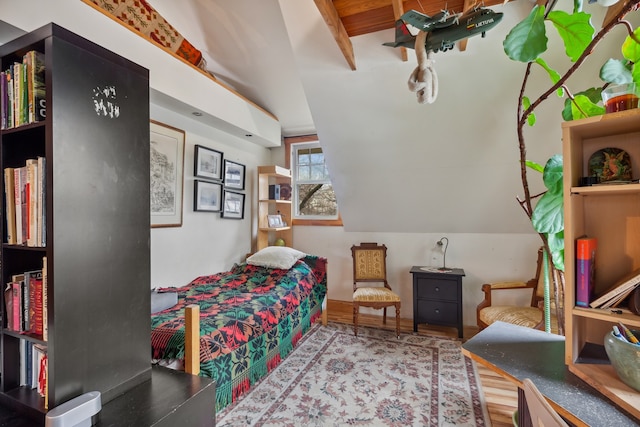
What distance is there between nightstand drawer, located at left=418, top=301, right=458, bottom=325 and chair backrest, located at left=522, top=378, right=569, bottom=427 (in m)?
2.59

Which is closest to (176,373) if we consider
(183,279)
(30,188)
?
(30,188)

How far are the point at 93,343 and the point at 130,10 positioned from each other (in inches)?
88.4

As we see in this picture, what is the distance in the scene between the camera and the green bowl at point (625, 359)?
0.85m

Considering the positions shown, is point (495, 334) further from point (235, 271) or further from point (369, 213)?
point (235, 271)

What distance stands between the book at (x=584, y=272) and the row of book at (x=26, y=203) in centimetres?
169

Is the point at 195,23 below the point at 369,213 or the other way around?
the other way around

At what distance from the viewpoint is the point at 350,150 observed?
293cm

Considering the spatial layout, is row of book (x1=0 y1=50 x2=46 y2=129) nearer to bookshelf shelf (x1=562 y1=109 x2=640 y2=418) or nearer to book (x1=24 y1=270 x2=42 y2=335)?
book (x1=24 y1=270 x2=42 y2=335)

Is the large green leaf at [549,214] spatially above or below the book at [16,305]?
above

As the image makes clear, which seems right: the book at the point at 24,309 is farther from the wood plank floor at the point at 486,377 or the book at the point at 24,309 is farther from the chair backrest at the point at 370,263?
the chair backrest at the point at 370,263

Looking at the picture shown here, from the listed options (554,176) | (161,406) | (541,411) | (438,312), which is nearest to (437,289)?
(438,312)

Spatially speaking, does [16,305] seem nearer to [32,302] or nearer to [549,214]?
Result: [32,302]

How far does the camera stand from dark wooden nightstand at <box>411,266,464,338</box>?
3078 millimetres

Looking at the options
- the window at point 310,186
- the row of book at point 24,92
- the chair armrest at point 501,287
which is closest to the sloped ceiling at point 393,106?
the chair armrest at point 501,287
